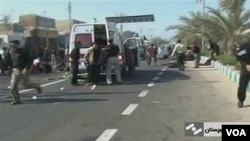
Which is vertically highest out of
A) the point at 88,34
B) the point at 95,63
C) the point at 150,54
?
the point at 88,34


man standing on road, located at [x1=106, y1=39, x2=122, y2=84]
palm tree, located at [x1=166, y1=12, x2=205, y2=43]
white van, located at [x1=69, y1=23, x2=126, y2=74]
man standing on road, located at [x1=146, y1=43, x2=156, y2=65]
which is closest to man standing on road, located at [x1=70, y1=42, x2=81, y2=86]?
man standing on road, located at [x1=106, y1=39, x2=122, y2=84]

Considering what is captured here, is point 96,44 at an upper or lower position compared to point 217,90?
upper

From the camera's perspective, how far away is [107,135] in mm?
9000

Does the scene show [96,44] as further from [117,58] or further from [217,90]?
[217,90]

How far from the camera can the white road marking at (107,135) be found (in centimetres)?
872

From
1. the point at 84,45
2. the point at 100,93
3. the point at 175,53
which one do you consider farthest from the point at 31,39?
the point at 100,93

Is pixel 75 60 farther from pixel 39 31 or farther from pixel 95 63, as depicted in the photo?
pixel 39 31

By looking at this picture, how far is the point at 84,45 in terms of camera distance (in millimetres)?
20969

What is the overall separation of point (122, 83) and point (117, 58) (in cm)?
97

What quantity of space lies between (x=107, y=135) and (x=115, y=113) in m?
2.63

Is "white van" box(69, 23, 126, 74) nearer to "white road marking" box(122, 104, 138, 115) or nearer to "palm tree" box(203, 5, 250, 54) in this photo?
"white road marking" box(122, 104, 138, 115)

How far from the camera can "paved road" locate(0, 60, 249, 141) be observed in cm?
917
